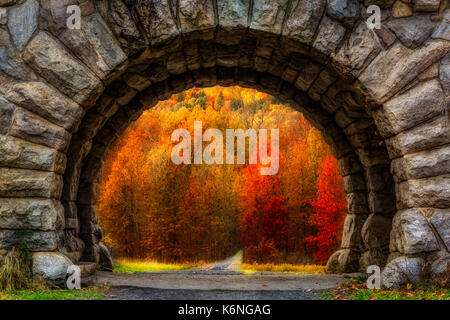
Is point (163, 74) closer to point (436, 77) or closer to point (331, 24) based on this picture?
point (331, 24)

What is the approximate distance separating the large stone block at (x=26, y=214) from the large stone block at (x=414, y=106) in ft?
14.7

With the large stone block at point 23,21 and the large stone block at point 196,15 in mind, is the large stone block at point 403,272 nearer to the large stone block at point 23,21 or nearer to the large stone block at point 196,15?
the large stone block at point 196,15

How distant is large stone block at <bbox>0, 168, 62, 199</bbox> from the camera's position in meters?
5.30

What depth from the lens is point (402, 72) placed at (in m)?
5.57

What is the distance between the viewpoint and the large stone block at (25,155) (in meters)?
5.30

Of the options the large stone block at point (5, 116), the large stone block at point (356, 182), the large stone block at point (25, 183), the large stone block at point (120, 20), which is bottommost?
the large stone block at point (25, 183)

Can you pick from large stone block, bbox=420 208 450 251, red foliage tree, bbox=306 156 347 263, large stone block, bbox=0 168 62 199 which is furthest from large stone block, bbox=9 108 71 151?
red foliage tree, bbox=306 156 347 263

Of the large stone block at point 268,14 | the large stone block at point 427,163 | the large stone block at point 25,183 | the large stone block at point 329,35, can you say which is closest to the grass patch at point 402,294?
the large stone block at point 427,163

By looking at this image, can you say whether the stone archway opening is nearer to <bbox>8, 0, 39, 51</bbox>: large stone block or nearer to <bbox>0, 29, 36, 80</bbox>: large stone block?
<bbox>0, 29, 36, 80</bbox>: large stone block

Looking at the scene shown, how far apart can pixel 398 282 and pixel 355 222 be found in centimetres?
333

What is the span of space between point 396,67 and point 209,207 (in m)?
19.0

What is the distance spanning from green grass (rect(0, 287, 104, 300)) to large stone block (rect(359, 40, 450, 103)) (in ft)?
14.3

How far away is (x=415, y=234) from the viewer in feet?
17.4

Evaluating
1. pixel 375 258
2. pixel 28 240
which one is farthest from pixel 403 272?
pixel 28 240
